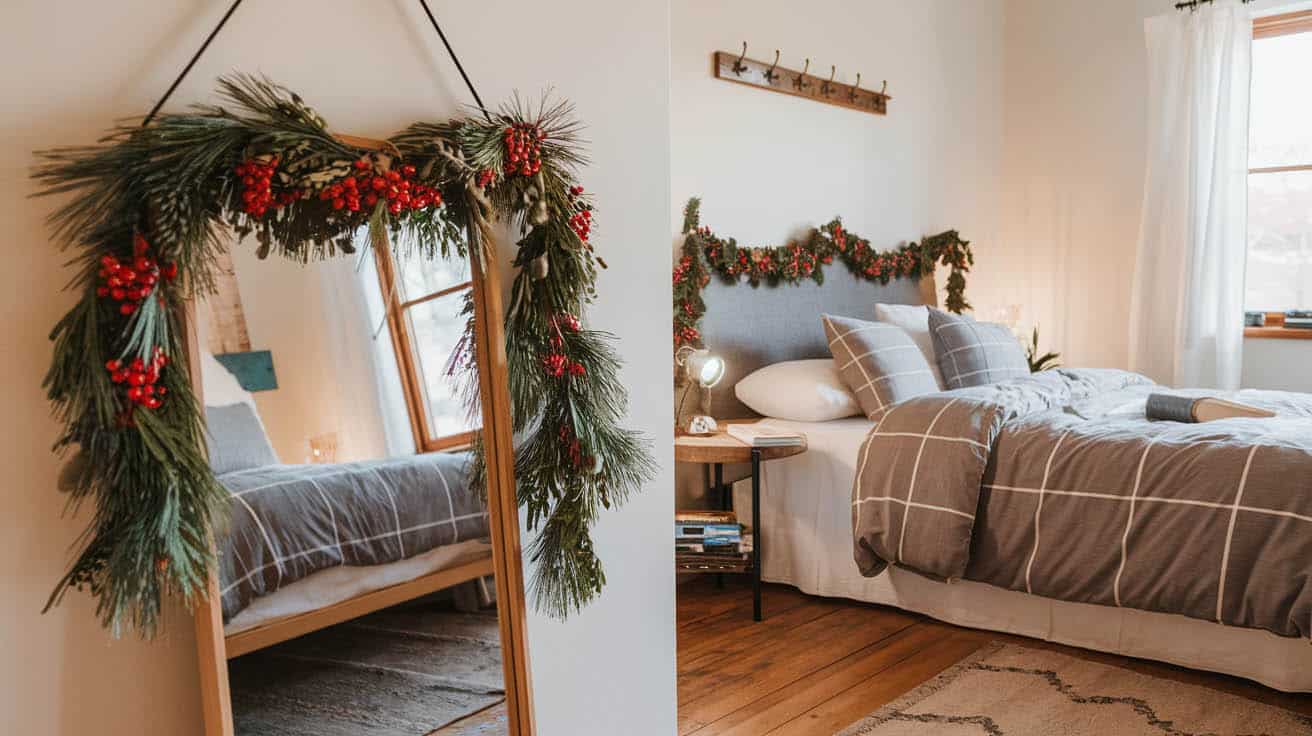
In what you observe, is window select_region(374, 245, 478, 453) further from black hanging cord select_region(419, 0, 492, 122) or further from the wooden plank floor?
the wooden plank floor

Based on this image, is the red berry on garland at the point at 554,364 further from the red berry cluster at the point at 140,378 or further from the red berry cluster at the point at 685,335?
the red berry cluster at the point at 685,335

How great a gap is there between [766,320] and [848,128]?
3.70 ft

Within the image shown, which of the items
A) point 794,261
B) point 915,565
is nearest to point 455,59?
point 915,565

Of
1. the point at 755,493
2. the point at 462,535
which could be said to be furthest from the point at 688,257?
the point at 462,535

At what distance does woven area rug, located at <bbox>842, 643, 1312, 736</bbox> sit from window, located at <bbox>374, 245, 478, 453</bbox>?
1409mm

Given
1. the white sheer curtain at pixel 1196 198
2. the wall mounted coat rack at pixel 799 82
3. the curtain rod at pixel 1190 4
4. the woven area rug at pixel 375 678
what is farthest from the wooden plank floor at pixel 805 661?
the curtain rod at pixel 1190 4

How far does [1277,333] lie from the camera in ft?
15.8

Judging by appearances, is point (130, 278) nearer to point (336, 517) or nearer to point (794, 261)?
point (336, 517)

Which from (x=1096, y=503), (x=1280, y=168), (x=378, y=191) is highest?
(x=1280, y=168)

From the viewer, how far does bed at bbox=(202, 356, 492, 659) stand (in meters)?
1.23

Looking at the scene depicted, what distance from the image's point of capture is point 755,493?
10.2 feet

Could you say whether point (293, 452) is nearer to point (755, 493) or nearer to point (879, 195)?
point (755, 493)

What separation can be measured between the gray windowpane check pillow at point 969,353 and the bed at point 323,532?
8.84 ft

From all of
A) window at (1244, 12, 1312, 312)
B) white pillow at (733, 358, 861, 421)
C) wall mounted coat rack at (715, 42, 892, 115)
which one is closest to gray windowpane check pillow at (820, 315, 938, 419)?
white pillow at (733, 358, 861, 421)
